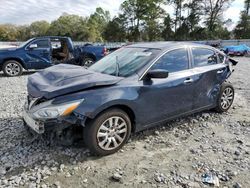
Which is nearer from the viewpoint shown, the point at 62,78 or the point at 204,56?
the point at 62,78

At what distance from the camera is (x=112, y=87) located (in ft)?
11.6

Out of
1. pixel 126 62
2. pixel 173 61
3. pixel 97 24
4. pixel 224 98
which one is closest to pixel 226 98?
pixel 224 98

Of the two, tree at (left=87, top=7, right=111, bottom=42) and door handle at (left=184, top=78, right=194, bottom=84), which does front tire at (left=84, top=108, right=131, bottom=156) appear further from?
tree at (left=87, top=7, right=111, bottom=42)

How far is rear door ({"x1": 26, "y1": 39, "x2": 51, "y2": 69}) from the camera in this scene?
1038 centimetres

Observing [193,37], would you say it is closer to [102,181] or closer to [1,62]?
[1,62]

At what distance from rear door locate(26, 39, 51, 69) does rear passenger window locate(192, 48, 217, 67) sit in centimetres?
743

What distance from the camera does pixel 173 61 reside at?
4320 millimetres

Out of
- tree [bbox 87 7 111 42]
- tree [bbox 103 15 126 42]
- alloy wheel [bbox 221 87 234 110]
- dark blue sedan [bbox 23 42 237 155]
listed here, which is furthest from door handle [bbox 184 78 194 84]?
tree [bbox 87 7 111 42]

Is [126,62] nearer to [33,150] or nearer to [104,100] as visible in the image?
[104,100]

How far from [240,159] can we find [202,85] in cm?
153

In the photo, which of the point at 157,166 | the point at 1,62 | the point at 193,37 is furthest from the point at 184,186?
the point at 193,37

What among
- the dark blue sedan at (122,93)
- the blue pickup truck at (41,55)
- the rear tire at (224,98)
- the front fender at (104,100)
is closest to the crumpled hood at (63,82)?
the dark blue sedan at (122,93)

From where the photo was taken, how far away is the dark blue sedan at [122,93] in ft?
10.8

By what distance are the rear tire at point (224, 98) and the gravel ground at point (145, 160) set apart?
1.79ft
